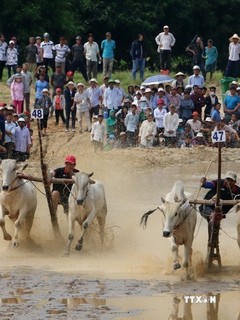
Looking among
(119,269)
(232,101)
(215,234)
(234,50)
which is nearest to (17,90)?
(232,101)

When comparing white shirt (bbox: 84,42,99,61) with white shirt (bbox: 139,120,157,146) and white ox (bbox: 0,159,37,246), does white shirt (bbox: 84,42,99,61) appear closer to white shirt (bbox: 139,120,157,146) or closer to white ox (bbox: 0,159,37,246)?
white shirt (bbox: 139,120,157,146)

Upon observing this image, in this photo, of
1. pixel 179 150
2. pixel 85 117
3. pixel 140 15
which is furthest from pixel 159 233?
pixel 140 15

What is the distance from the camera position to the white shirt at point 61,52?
3772cm

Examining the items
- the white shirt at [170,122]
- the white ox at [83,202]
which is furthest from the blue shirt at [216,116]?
the white ox at [83,202]

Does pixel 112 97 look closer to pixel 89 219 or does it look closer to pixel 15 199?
pixel 15 199

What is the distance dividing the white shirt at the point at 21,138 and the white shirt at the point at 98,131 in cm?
223

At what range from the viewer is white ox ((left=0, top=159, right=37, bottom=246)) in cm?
2245

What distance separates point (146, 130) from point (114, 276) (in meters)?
11.6

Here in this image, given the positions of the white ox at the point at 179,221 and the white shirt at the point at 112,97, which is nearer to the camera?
the white ox at the point at 179,221

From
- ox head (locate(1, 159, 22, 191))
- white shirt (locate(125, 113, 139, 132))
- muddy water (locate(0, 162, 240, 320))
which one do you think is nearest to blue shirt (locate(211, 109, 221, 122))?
white shirt (locate(125, 113, 139, 132))

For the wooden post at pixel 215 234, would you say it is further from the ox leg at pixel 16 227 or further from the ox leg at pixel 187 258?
the ox leg at pixel 16 227

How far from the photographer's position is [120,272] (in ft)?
68.7

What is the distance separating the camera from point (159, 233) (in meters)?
24.4

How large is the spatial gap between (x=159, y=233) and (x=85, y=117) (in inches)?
418
